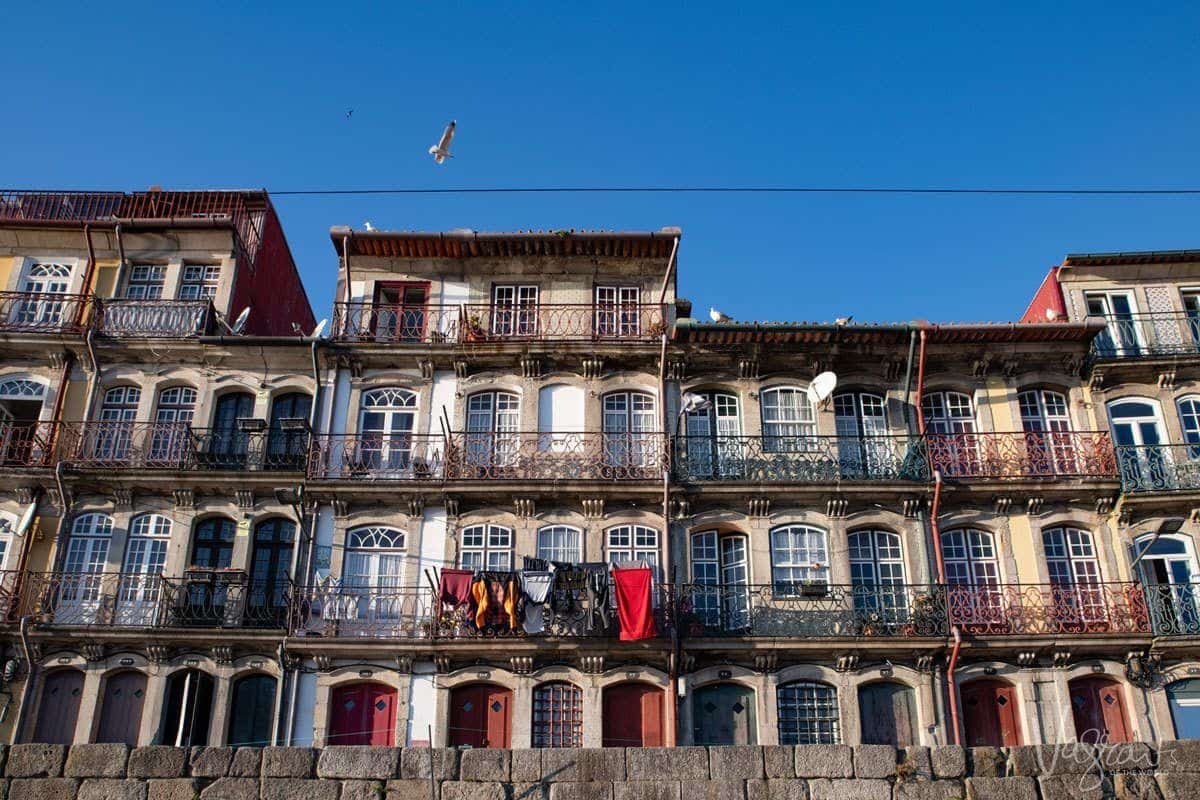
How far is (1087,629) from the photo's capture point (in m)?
21.8

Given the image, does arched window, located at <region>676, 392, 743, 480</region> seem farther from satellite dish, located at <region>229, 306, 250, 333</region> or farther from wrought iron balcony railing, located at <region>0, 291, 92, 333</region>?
wrought iron balcony railing, located at <region>0, 291, 92, 333</region>

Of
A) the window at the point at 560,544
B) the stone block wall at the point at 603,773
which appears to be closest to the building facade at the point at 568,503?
the window at the point at 560,544

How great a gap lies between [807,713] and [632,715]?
3254 millimetres

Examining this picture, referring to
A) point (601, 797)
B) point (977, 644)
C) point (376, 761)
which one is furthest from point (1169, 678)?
point (376, 761)

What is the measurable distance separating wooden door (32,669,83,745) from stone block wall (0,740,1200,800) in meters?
6.94

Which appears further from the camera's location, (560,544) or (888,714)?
(560,544)

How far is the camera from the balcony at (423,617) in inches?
830

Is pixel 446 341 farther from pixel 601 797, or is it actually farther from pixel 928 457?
pixel 601 797

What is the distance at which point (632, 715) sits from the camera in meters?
21.5

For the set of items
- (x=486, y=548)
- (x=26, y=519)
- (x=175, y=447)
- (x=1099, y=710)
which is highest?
(x=175, y=447)

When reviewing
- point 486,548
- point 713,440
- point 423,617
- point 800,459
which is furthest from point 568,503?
point 800,459

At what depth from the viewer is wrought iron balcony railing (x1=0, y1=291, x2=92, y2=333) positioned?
24.9m

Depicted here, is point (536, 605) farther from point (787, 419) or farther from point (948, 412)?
point (948, 412)

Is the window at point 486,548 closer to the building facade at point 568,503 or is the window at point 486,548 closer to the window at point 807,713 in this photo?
the building facade at point 568,503
